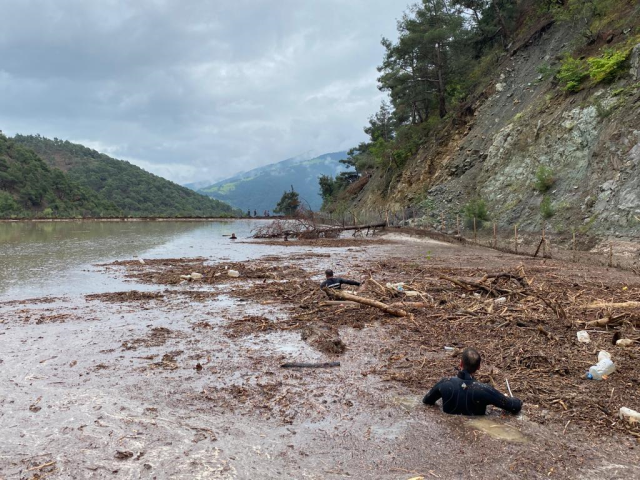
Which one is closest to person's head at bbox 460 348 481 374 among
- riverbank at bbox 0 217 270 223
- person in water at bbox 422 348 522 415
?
person in water at bbox 422 348 522 415

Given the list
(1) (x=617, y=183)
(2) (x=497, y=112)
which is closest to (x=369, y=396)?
(1) (x=617, y=183)

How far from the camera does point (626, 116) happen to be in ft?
65.0

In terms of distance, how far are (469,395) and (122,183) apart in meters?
150

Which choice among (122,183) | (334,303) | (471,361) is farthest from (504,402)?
(122,183)

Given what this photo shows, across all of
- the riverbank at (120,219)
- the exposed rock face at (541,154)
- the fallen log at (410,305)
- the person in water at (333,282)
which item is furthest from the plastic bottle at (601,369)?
the riverbank at (120,219)

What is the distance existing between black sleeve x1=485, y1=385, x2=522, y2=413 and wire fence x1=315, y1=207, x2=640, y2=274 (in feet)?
37.8

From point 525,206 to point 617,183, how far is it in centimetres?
566

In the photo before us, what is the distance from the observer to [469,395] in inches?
193

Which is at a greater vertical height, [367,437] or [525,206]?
[525,206]

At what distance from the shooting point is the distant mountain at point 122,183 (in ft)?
418

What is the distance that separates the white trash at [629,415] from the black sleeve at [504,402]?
980 millimetres

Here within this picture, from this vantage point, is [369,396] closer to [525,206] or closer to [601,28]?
[525,206]

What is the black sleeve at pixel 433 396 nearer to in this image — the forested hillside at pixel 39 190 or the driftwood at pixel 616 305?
the driftwood at pixel 616 305

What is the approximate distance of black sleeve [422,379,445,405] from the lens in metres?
5.11
